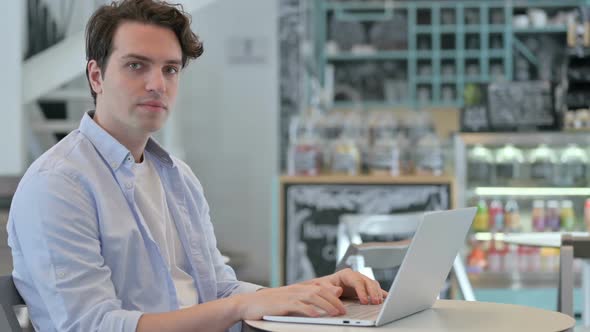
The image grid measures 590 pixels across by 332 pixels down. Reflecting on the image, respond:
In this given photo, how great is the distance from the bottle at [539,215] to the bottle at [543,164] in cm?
14

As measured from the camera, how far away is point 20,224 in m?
1.73

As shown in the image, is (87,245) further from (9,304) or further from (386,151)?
(386,151)

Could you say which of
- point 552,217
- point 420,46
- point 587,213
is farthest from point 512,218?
point 420,46

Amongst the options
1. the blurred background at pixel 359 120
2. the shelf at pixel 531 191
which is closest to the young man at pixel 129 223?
the blurred background at pixel 359 120

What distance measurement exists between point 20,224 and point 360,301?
0.64 m

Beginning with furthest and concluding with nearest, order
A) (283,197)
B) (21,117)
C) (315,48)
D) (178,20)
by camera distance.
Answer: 1. (315,48)
2. (283,197)
3. (21,117)
4. (178,20)

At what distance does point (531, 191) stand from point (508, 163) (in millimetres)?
235

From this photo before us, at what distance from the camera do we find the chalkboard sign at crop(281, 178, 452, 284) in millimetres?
6371

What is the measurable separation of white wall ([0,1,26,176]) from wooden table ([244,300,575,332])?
14.4 feet

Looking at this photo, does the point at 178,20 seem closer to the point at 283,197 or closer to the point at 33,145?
the point at 283,197

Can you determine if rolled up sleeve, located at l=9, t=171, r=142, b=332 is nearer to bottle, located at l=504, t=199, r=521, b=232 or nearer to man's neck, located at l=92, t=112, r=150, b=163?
man's neck, located at l=92, t=112, r=150, b=163

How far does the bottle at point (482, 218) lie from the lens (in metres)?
6.55

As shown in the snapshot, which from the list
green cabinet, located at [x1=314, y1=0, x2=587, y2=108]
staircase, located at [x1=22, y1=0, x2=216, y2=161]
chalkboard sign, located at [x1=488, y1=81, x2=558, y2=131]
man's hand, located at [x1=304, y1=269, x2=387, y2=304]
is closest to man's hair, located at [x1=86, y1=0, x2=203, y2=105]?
man's hand, located at [x1=304, y1=269, x2=387, y2=304]

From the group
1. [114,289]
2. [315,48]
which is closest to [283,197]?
[315,48]
